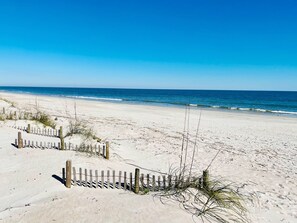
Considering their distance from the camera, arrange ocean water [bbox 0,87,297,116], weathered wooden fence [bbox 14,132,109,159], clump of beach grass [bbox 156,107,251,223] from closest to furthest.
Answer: clump of beach grass [bbox 156,107,251,223], weathered wooden fence [bbox 14,132,109,159], ocean water [bbox 0,87,297,116]

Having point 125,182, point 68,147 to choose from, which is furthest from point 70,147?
point 125,182

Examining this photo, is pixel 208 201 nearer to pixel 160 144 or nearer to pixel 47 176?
pixel 47 176

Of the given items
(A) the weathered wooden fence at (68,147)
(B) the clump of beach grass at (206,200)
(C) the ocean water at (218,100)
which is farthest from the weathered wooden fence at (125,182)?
(A) the weathered wooden fence at (68,147)

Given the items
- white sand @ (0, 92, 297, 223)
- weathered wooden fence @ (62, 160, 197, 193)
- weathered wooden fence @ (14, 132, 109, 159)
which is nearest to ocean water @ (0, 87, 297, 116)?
weathered wooden fence @ (62, 160, 197, 193)

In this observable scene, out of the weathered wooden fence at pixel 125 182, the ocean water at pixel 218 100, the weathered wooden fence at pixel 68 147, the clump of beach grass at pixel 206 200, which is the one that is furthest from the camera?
the ocean water at pixel 218 100

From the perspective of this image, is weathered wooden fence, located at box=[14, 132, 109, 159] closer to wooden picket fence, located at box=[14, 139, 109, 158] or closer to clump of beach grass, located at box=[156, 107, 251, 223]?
wooden picket fence, located at box=[14, 139, 109, 158]

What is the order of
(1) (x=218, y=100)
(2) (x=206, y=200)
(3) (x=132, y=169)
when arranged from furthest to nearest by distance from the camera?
1. (1) (x=218, y=100)
2. (3) (x=132, y=169)
3. (2) (x=206, y=200)

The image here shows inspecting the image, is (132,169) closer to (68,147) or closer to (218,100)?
(68,147)

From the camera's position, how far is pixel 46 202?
602 centimetres

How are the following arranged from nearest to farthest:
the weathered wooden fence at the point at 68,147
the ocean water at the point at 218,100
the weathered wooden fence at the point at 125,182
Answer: the weathered wooden fence at the point at 125,182 < the weathered wooden fence at the point at 68,147 < the ocean water at the point at 218,100

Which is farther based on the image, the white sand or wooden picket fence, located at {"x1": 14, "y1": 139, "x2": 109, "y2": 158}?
wooden picket fence, located at {"x1": 14, "y1": 139, "x2": 109, "y2": 158}

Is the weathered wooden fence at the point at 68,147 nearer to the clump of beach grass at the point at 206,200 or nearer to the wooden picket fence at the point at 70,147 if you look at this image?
the wooden picket fence at the point at 70,147

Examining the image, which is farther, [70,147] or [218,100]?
[218,100]

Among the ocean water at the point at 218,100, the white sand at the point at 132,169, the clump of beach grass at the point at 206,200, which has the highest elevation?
the clump of beach grass at the point at 206,200
